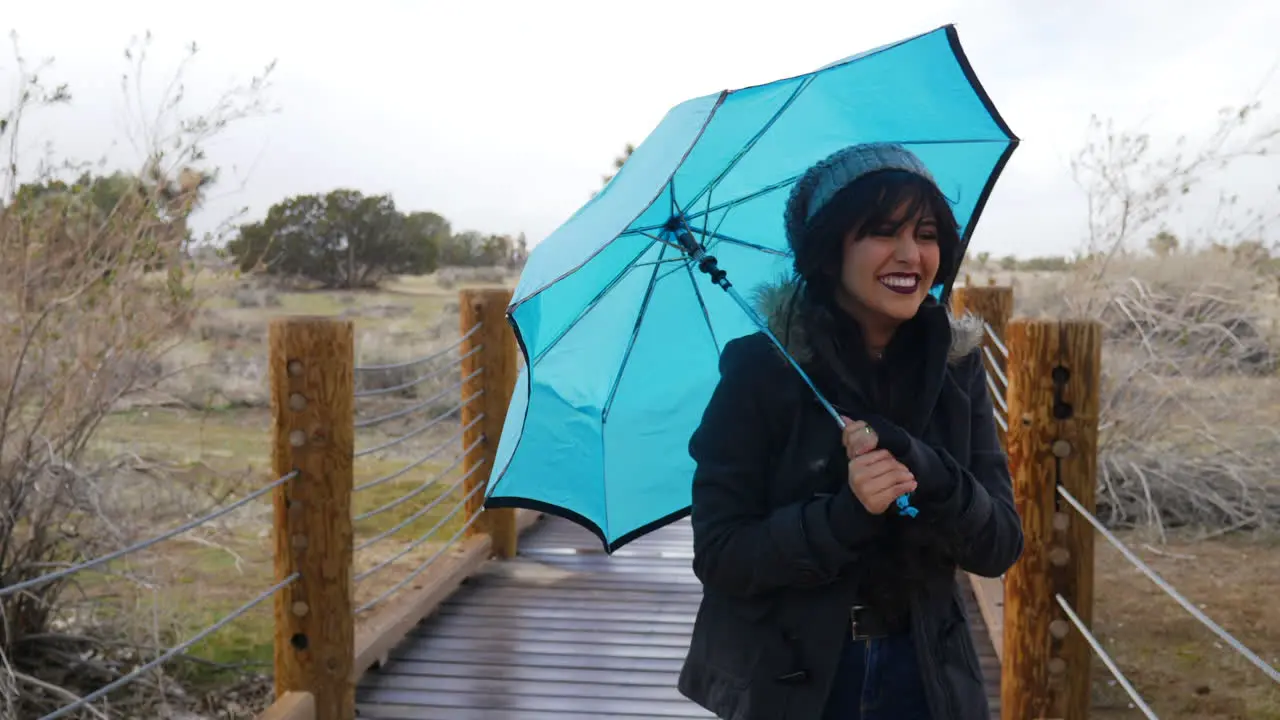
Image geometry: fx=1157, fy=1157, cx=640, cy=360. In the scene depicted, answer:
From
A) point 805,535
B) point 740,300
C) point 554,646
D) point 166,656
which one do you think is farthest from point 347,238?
point 805,535

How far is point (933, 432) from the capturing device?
164cm

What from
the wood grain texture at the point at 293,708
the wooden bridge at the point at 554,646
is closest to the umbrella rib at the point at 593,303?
the wood grain texture at the point at 293,708

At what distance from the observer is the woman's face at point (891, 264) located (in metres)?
1.59

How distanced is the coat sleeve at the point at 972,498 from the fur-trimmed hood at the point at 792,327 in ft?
0.13

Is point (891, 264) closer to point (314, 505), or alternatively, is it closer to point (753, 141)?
point (753, 141)

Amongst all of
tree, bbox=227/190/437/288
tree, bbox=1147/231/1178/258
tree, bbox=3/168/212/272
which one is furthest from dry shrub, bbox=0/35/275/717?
tree, bbox=227/190/437/288

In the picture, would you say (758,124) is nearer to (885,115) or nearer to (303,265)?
(885,115)

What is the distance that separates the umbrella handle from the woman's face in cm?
13

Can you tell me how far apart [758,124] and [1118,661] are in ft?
13.2

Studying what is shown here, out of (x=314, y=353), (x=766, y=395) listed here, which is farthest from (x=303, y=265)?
(x=766, y=395)

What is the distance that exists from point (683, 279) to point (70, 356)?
2.90 m

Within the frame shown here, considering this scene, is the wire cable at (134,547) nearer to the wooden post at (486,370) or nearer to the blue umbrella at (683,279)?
the blue umbrella at (683,279)

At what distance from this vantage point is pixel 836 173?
5.26 feet

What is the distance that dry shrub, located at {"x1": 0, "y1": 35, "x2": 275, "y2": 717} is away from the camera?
159 inches
